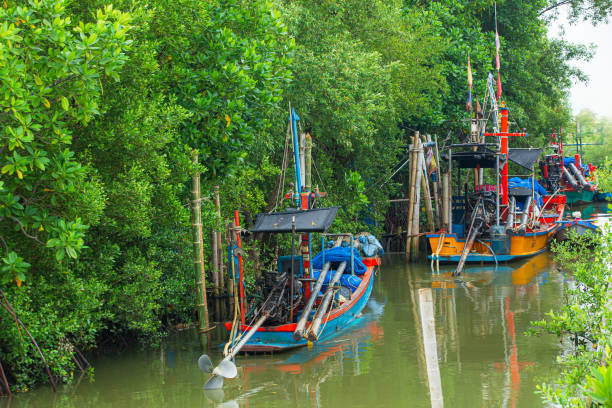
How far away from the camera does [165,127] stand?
9.93 metres

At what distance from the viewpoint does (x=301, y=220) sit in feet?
37.1

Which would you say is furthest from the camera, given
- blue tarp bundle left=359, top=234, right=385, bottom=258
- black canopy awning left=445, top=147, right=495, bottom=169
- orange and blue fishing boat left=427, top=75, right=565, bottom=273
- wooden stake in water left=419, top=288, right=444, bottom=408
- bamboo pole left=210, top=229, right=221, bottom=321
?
black canopy awning left=445, top=147, right=495, bottom=169

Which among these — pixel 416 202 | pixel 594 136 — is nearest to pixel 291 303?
pixel 416 202

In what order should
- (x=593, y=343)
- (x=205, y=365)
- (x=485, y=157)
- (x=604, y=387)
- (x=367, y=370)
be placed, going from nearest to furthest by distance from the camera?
(x=604, y=387)
(x=593, y=343)
(x=205, y=365)
(x=367, y=370)
(x=485, y=157)

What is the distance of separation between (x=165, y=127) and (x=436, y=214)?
15528 mm

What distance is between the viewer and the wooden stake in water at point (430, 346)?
8.73m

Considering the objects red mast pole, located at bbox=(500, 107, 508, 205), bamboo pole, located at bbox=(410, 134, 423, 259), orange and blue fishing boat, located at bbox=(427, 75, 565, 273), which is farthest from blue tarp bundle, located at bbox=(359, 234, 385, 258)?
red mast pole, located at bbox=(500, 107, 508, 205)

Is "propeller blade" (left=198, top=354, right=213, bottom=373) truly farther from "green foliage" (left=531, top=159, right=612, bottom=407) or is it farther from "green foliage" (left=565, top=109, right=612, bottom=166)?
"green foliage" (left=565, top=109, right=612, bottom=166)

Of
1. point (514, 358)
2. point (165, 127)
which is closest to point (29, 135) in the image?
point (165, 127)

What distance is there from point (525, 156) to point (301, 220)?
45.4 feet

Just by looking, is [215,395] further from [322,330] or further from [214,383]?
[322,330]

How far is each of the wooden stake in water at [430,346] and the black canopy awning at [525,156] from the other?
7780mm

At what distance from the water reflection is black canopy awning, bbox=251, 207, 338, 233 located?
2093 mm

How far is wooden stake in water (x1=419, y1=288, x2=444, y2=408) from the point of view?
8727mm
